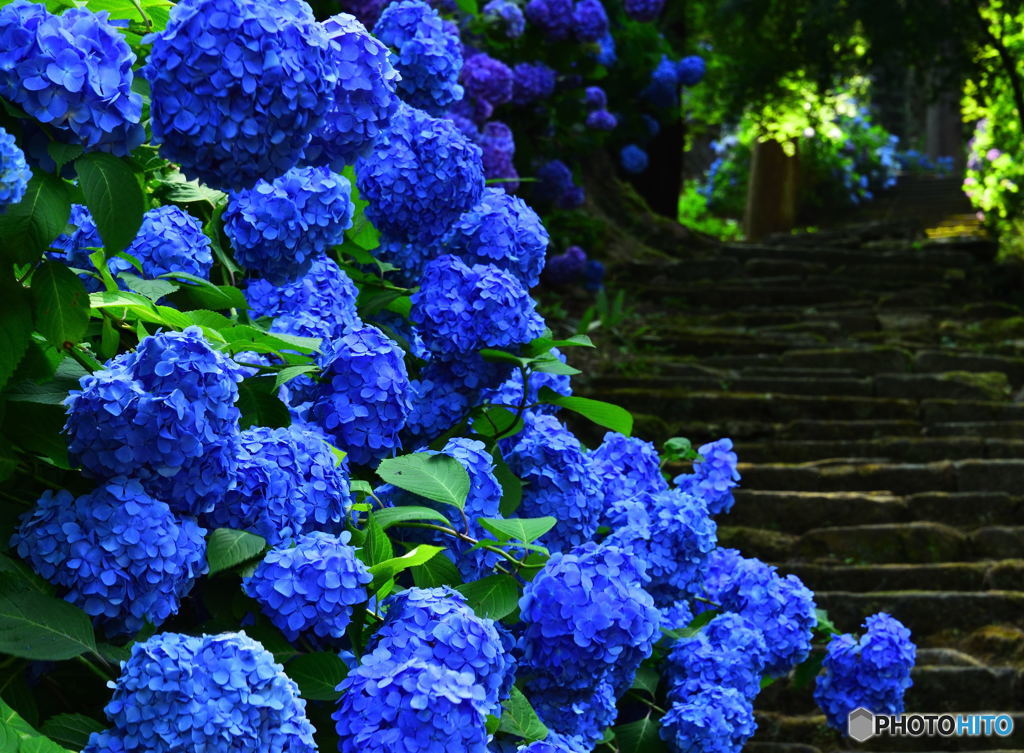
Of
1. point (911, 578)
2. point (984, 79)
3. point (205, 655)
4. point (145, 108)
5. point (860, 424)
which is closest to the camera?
point (205, 655)

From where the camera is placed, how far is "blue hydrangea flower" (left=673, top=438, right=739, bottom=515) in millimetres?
2488

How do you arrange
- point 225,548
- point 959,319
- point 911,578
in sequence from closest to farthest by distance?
1. point 225,548
2. point 911,578
3. point 959,319

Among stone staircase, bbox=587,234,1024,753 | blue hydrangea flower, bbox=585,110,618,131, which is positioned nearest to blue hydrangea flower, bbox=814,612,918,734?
stone staircase, bbox=587,234,1024,753

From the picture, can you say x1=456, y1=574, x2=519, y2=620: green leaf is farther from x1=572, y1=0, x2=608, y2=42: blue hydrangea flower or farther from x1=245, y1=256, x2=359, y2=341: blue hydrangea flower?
x1=572, y1=0, x2=608, y2=42: blue hydrangea flower

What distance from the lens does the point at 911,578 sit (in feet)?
13.4

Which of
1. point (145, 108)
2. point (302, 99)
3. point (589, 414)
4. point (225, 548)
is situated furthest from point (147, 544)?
point (589, 414)

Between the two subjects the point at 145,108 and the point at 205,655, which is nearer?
the point at 205,655

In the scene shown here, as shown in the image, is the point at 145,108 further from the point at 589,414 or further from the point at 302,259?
the point at 589,414

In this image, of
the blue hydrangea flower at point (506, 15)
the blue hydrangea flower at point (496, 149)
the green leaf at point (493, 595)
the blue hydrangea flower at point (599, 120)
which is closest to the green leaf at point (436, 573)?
the green leaf at point (493, 595)

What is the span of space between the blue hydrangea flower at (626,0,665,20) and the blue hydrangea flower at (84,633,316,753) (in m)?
6.49

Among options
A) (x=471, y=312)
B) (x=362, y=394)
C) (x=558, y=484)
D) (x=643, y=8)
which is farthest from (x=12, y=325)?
(x=643, y=8)

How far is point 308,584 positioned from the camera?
1.27 meters

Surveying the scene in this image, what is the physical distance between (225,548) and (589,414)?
74 centimetres

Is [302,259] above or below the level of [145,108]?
below
